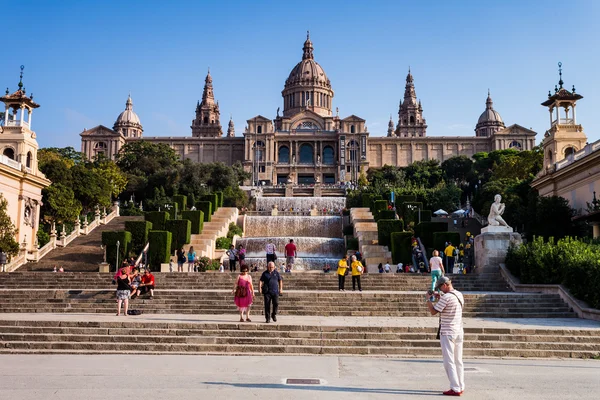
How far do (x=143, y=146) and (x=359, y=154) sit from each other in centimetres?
3933

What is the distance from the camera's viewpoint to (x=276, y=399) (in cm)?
825

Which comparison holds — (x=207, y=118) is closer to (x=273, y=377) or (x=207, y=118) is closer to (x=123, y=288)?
(x=123, y=288)

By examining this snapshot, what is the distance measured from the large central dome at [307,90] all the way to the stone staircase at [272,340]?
110 m

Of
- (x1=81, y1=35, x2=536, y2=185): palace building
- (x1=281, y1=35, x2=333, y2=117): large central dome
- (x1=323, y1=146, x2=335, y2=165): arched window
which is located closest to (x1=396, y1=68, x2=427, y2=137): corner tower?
(x1=81, y1=35, x2=536, y2=185): palace building

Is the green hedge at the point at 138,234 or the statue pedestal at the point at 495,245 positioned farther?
the green hedge at the point at 138,234

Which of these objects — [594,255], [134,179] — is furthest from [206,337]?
[134,179]

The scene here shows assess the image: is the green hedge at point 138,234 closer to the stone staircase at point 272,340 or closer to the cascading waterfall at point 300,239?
the cascading waterfall at point 300,239

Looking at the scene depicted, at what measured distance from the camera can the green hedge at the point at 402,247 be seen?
31.3 metres

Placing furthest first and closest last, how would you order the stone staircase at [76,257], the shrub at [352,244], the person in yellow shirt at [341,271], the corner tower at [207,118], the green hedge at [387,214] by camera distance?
the corner tower at [207,118], the green hedge at [387,214], the shrub at [352,244], the stone staircase at [76,257], the person in yellow shirt at [341,271]

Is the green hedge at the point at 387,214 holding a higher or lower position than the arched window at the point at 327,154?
lower

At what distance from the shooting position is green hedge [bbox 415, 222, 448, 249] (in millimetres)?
33531

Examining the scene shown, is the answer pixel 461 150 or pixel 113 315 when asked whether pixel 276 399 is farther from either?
pixel 461 150

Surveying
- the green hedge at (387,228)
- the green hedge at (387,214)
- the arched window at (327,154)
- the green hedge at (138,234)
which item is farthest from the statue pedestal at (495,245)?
the arched window at (327,154)

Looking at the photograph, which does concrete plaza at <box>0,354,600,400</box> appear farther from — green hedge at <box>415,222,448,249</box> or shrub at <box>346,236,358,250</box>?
shrub at <box>346,236,358,250</box>
